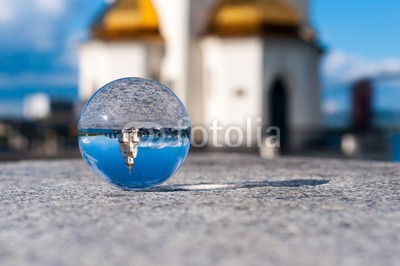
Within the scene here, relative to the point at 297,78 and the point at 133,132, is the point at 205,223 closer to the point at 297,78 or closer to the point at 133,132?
the point at 133,132

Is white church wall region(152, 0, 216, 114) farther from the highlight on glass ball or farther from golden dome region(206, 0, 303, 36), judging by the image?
the highlight on glass ball

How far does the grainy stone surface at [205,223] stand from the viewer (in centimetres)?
330

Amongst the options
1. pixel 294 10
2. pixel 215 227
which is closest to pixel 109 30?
pixel 294 10

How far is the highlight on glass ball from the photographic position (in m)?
5.38

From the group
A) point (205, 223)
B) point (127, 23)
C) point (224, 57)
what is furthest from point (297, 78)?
point (205, 223)

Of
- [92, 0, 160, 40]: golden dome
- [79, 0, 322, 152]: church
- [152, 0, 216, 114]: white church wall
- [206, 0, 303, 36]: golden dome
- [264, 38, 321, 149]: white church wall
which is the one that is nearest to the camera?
[206, 0, 303, 36]: golden dome

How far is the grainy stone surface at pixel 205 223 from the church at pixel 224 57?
50.1 ft

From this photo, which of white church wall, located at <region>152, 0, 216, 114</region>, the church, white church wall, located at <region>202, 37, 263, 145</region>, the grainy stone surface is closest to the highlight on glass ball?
the grainy stone surface

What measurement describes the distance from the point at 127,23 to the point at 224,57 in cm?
412

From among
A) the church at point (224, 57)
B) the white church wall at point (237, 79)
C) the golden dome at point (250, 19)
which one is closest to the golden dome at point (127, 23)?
the church at point (224, 57)

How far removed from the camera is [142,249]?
3445mm

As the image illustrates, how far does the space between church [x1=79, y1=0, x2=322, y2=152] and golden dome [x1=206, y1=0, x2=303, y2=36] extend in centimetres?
4

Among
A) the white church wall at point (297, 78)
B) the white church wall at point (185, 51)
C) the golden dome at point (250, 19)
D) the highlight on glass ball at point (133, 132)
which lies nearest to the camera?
the highlight on glass ball at point (133, 132)

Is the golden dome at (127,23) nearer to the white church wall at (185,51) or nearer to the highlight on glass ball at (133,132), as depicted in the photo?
→ the white church wall at (185,51)
